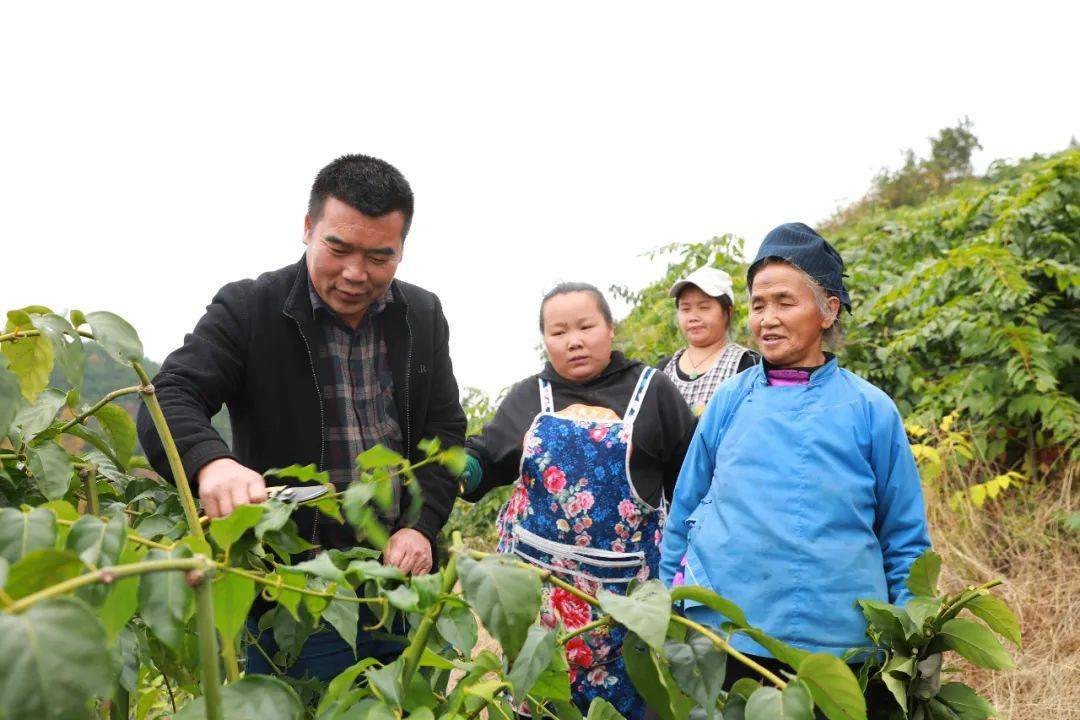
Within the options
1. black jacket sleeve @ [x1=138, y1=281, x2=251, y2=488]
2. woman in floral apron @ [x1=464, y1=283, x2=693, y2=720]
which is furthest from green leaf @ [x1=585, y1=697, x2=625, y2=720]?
woman in floral apron @ [x1=464, y1=283, x2=693, y2=720]

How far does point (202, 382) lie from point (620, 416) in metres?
1.26

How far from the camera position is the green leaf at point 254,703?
0.60 m

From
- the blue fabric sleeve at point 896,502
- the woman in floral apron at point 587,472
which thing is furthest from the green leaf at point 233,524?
the woman in floral apron at point 587,472

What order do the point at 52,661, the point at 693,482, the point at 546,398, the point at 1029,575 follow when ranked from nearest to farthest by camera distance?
the point at 52,661 < the point at 693,482 < the point at 546,398 < the point at 1029,575

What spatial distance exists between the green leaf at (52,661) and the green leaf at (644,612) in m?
0.33

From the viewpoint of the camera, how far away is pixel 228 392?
2.01 meters

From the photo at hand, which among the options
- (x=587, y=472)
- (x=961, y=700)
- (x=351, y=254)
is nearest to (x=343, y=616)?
(x=961, y=700)

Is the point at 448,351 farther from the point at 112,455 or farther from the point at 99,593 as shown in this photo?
the point at 99,593

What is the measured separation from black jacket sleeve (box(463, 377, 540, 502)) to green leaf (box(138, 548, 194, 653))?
→ 214 cm

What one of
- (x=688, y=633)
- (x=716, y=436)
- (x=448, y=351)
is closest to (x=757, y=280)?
(x=716, y=436)

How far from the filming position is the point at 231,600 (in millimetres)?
644

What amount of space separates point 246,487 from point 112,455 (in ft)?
0.59

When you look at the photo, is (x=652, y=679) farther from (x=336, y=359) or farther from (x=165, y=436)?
(x=336, y=359)

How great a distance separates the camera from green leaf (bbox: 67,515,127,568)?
1.83 feet
